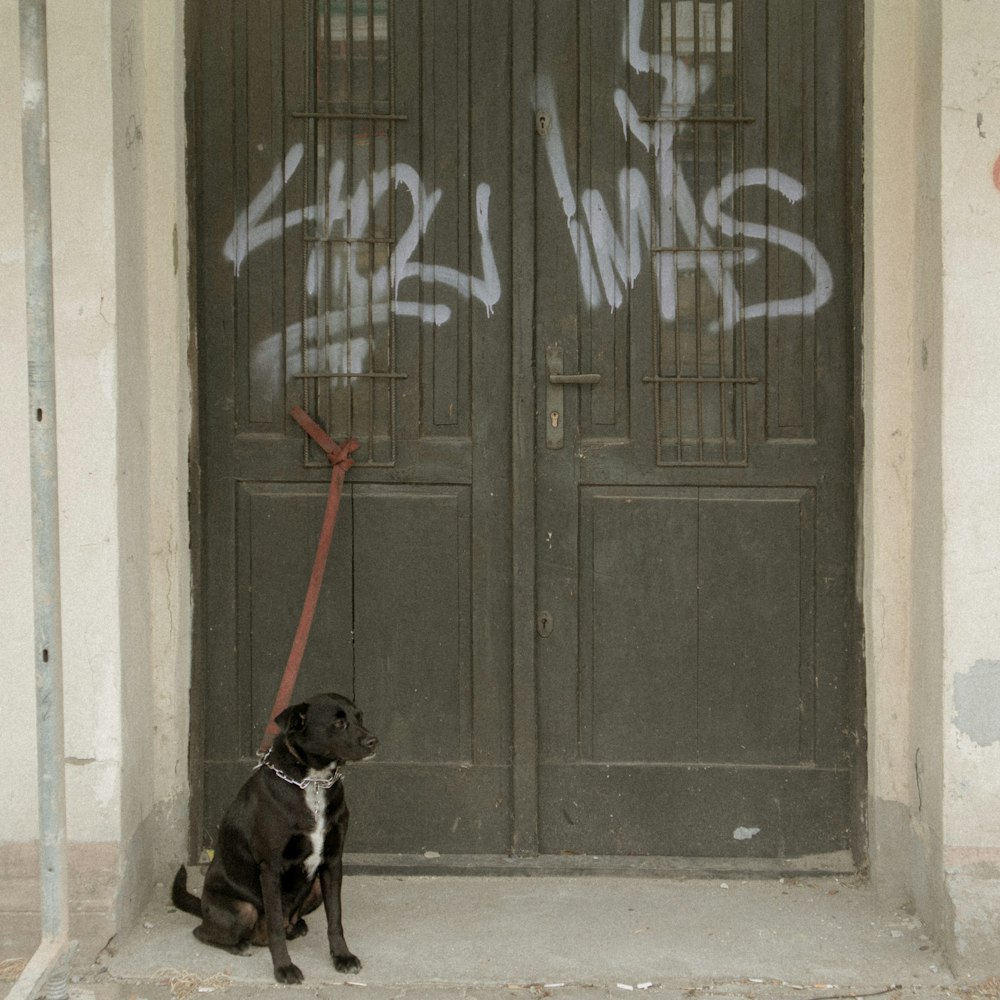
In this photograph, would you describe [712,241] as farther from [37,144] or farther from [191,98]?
[37,144]

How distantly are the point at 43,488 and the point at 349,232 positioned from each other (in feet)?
5.63

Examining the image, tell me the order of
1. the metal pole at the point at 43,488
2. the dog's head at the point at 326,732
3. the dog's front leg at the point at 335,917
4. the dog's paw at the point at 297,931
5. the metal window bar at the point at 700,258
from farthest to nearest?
the metal window bar at the point at 700,258, the dog's paw at the point at 297,931, the dog's front leg at the point at 335,917, the dog's head at the point at 326,732, the metal pole at the point at 43,488

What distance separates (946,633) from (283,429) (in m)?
2.15

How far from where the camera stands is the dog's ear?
3.55 m

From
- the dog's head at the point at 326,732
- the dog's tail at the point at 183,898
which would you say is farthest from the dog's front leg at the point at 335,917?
the dog's tail at the point at 183,898

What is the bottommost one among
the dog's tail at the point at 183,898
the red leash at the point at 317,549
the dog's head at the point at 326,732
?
the dog's tail at the point at 183,898

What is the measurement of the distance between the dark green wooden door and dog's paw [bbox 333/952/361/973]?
0.70 metres

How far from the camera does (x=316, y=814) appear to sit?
11.8 feet

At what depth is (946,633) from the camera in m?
3.70

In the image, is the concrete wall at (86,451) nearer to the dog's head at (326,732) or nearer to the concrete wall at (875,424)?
the concrete wall at (875,424)

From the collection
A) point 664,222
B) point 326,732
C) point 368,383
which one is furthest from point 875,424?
point 326,732

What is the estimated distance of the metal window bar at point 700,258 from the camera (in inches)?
164

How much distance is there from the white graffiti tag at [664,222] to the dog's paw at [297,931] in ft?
7.09

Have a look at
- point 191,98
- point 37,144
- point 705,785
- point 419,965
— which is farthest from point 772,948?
point 191,98
